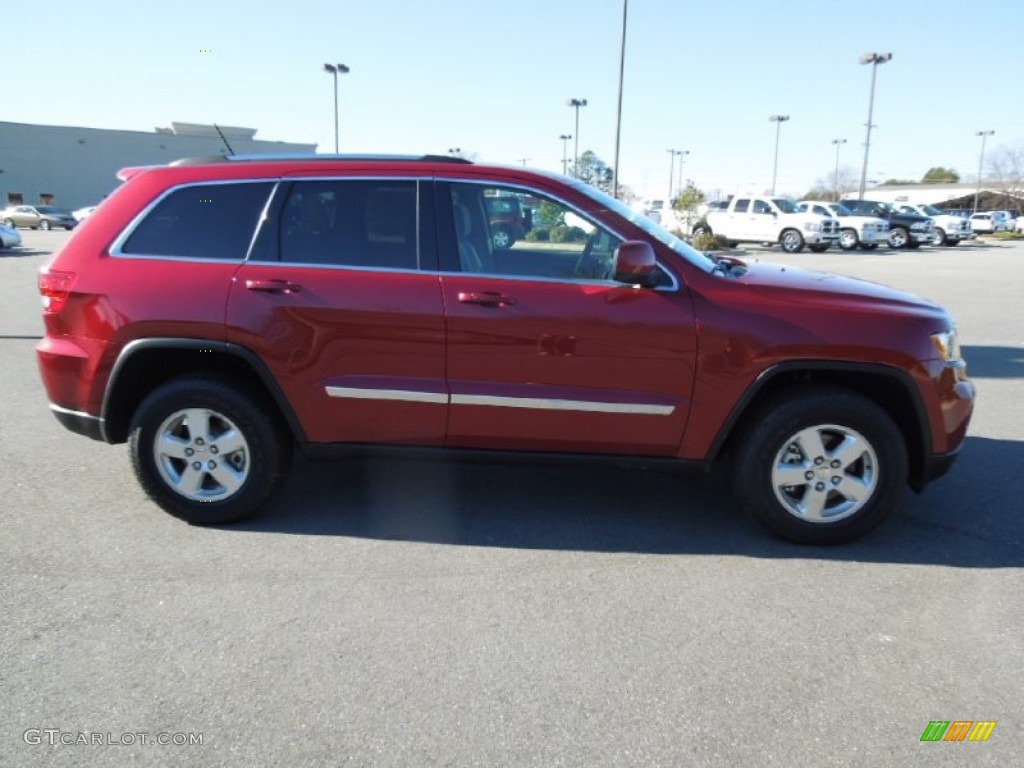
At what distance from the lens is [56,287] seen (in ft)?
13.0

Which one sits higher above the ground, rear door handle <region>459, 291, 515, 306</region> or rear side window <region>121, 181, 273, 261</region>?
rear side window <region>121, 181, 273, 261</region>

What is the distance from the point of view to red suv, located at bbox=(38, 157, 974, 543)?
3682mm

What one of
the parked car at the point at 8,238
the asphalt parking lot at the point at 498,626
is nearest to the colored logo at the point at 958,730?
the asphalt parking lot at the point at 498,626

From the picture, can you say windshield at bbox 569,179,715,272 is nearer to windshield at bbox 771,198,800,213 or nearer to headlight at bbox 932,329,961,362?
headlight at bbox 932,329,961,362

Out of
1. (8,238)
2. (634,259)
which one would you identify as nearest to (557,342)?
(634,259)

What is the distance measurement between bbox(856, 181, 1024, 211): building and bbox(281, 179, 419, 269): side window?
3452 inches

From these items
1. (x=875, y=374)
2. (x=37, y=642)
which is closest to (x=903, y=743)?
(x=875, y=374)

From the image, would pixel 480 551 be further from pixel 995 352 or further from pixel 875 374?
pixel 995 352

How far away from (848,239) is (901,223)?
4.31m

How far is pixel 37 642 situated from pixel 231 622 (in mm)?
717

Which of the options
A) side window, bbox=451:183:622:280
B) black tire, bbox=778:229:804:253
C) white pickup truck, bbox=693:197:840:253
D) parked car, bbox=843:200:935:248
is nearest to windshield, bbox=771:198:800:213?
white pickup truck, bbox=693:197:840:253

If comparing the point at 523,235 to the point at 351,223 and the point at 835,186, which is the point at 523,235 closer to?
the point at 351,223

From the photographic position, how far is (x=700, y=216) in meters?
32.8

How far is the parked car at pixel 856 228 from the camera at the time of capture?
2931 centimetres
